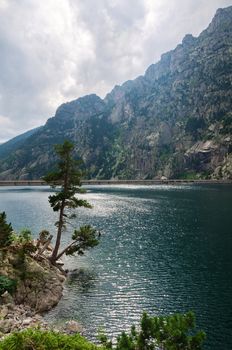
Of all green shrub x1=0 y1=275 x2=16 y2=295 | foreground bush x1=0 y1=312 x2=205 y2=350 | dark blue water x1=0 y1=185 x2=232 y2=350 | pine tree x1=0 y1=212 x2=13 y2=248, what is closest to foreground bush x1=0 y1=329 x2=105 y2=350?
foreground bush x1=0 y1=312 x2=205 y2=350

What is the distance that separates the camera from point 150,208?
141875 mm

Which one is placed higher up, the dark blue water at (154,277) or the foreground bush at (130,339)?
the foreground bush at (130,339)

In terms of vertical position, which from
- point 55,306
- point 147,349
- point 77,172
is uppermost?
point 77,172

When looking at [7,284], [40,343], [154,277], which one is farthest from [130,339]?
[154,277]

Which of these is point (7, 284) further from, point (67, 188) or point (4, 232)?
point (67, 188)

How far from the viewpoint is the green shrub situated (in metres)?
39.8

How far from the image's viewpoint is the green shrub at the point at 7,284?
1566 inches

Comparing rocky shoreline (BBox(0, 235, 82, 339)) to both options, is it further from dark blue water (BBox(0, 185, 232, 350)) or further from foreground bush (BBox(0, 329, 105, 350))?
foreground bush (BBox(0, 329, 105, 350))

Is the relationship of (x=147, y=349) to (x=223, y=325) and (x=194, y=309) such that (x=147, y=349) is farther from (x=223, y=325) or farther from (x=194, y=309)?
(x=194, y=309)

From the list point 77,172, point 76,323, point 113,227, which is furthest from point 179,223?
point 76,323

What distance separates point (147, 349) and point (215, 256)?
4791cm

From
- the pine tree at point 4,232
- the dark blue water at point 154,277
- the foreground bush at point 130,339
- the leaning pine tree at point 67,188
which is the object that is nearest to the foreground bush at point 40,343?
the foreground bush at point 130,339

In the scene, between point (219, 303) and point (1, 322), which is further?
point (219, 303)

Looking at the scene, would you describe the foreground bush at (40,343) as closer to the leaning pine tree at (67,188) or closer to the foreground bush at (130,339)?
the foreground bush at (130,339)
